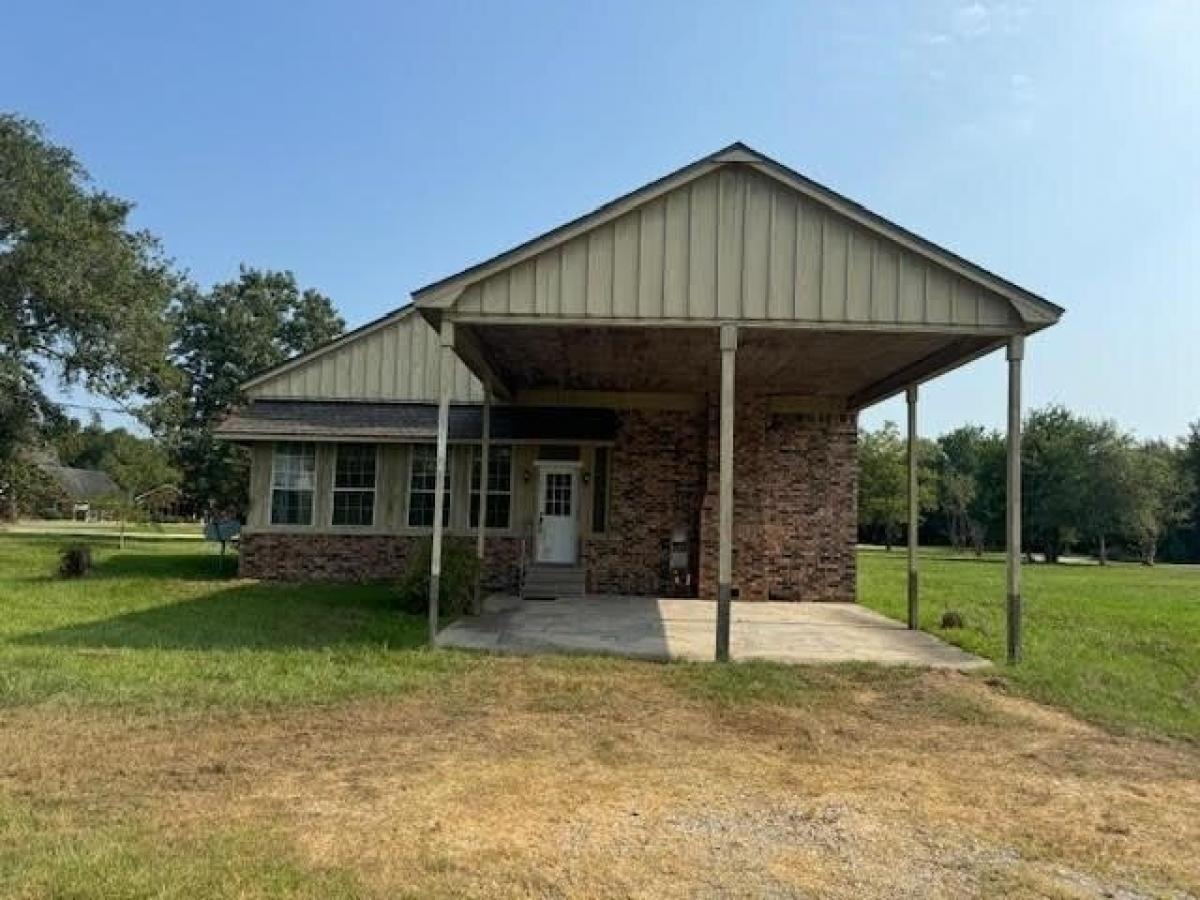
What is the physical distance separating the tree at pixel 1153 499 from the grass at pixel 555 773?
42.1 metres

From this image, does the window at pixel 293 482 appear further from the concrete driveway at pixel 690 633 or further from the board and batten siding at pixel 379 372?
the concrete driveway at pixel 690 633

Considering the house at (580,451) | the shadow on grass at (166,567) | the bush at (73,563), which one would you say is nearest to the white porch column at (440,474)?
the house at (580,451)

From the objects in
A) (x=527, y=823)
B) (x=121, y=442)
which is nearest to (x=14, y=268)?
(x=121, y=442)

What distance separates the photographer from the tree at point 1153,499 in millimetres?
47625

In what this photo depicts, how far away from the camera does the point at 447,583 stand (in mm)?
13258

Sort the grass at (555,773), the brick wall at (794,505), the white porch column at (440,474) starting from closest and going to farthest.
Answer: the grass at (555,773)
the white porch column at (440,474)
the brick wall at (794,505)

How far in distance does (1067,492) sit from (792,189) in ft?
147

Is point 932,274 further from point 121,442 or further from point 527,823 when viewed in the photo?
point 121,442

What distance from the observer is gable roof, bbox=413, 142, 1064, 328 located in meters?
10.2

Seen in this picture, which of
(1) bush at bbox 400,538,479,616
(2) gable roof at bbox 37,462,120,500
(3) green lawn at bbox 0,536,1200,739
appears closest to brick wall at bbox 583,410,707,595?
(3) green lawn at bbox 0,536,1200,739

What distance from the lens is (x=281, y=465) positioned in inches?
717

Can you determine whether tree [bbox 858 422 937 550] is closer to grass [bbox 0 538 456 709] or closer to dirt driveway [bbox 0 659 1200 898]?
grass [bbox 0 538 456 709]

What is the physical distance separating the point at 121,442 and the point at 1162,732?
147 feet

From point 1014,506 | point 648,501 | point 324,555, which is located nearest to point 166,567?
point 324,555
